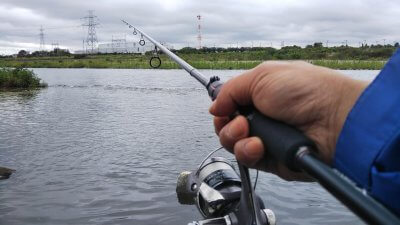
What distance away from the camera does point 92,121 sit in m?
15.7

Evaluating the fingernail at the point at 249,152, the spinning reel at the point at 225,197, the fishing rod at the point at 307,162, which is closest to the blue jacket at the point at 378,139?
the fishing rod at the point at 307,162

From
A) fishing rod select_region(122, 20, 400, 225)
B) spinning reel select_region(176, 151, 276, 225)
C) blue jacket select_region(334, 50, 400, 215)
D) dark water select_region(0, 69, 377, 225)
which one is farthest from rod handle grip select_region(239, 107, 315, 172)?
dark water select_region(0, 69, 377, 225)

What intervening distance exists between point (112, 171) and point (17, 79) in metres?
23.5

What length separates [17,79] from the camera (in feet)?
99.5

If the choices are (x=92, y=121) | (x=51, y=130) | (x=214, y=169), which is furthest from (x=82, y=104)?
(x=214, y=169)

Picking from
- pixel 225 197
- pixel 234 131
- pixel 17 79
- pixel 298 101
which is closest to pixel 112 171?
pixel 225 197

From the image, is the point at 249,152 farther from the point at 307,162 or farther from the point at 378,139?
the point at 378,139

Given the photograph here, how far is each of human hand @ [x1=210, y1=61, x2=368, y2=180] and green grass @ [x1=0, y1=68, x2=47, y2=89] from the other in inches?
1218

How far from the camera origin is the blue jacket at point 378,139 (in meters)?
1.09

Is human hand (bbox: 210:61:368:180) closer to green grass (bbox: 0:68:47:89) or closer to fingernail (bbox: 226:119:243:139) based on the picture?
fingernail (bbox: 226:119:243:139)

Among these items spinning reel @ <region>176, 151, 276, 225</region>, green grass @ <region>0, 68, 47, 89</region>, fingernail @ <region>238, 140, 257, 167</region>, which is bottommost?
green grass @ <region>0, 68, 47, 89</region>

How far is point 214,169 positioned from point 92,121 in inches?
511

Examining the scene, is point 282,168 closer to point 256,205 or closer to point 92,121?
point 256,205

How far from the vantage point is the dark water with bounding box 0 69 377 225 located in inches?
275
